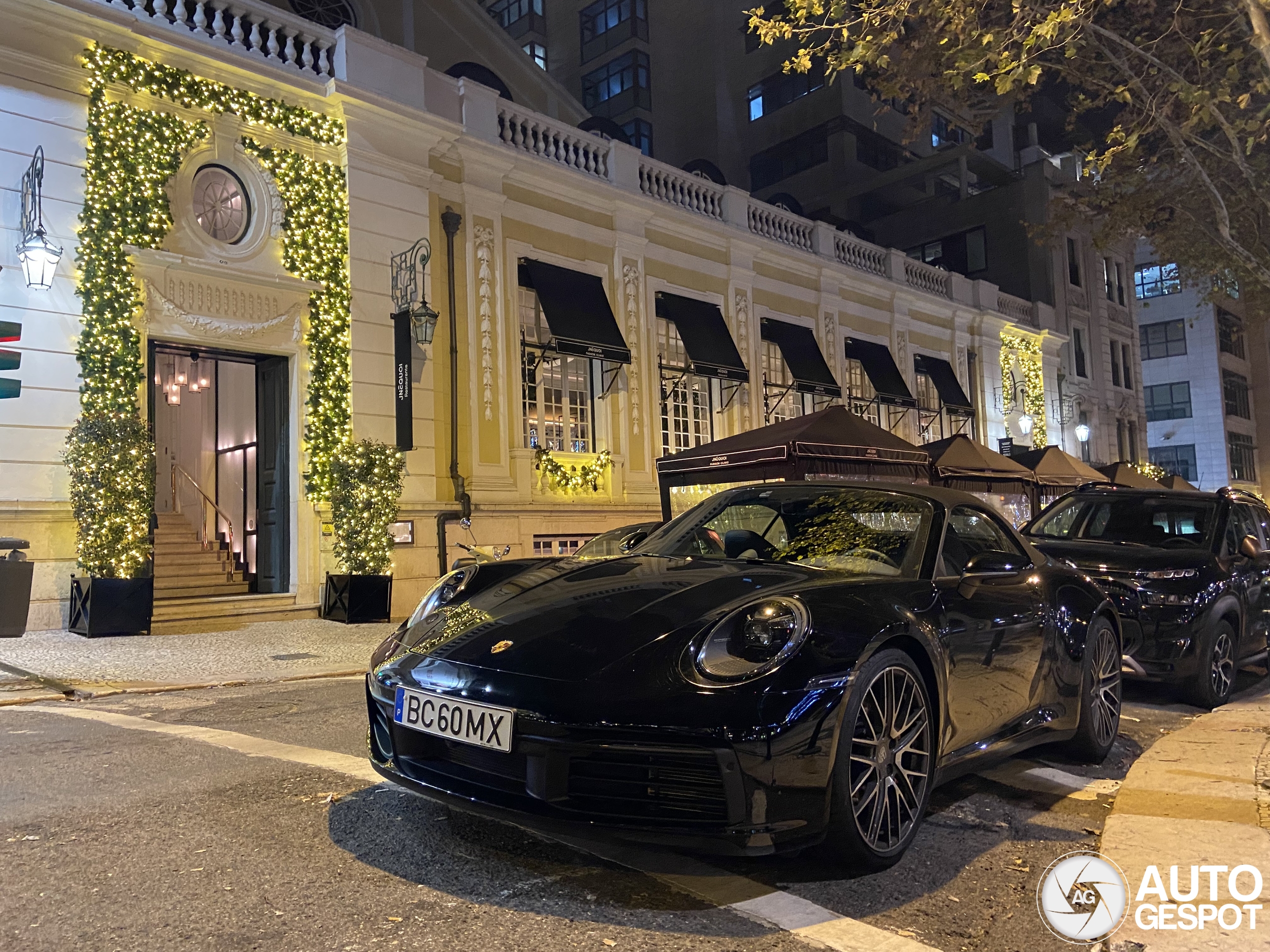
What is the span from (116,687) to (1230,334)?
2342 inches

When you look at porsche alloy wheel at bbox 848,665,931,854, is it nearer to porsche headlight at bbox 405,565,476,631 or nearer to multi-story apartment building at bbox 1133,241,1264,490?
porsche headlight at bbox 405,565,476,631

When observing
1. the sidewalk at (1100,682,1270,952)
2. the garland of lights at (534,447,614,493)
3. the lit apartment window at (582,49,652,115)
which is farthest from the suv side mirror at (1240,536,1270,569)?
the lit apartment window at (582,49,652,115)

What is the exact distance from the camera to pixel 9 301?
10.9m

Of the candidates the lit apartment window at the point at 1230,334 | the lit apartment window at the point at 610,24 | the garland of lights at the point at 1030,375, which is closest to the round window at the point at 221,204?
the garland of lights at the point at 1030,375

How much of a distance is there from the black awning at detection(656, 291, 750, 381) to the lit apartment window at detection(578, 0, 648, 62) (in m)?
26.9

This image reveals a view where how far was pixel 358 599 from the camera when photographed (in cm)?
1253

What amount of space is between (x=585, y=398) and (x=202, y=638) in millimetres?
8989

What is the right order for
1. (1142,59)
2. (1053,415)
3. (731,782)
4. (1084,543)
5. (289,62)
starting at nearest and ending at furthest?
(731,782) → (1084,543) → (1142,59) → (289,62) → (1053,415)

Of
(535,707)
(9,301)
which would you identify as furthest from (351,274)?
(535,707)

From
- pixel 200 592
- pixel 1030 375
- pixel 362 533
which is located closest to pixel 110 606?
pixel 200 592

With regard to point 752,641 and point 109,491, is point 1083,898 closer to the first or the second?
point 752,641

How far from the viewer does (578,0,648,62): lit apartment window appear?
41.6m

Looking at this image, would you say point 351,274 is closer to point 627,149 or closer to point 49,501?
point 49,501

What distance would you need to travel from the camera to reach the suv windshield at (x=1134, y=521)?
732 centimetres
